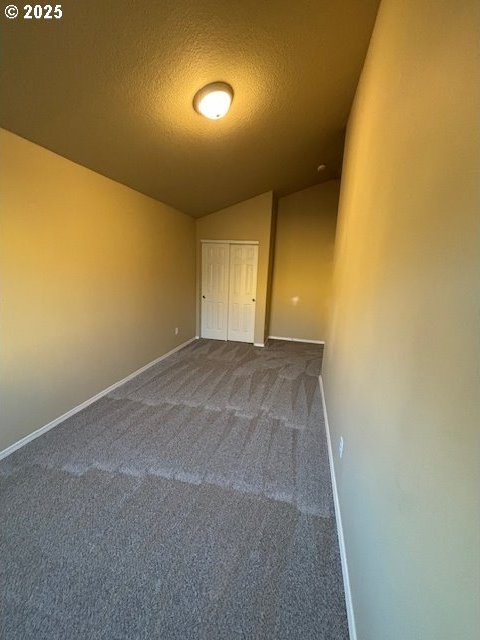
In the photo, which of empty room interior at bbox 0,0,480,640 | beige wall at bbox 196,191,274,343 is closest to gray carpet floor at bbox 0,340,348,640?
empty room interior at bbox 0,0,480,640

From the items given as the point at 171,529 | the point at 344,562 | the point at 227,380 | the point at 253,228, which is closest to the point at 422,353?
the point at 344,562

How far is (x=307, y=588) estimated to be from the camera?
1.36 metres

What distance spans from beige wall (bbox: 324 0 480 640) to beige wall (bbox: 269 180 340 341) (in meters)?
3.92

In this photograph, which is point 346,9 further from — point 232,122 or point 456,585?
point 456,585

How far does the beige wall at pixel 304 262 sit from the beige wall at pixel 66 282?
2.55 m

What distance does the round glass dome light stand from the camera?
2016 mm

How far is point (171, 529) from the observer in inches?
64.0

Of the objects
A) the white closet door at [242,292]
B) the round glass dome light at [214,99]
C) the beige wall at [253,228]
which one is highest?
the round glass dome light at [214,99]

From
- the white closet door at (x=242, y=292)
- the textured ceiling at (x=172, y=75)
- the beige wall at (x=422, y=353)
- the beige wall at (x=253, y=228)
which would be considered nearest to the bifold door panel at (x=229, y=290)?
the white closet door at (x=242, y=292)

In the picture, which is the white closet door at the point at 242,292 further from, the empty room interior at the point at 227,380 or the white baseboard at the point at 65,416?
the white baseboard at the point at 65,416

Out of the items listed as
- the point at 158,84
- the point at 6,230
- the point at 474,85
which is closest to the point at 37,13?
the point at 158,84

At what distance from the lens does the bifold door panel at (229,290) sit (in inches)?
205

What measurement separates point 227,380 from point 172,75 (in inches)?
119

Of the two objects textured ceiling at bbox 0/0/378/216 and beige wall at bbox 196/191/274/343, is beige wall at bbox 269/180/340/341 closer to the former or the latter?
beige wall at bbox 196/191/274/343
